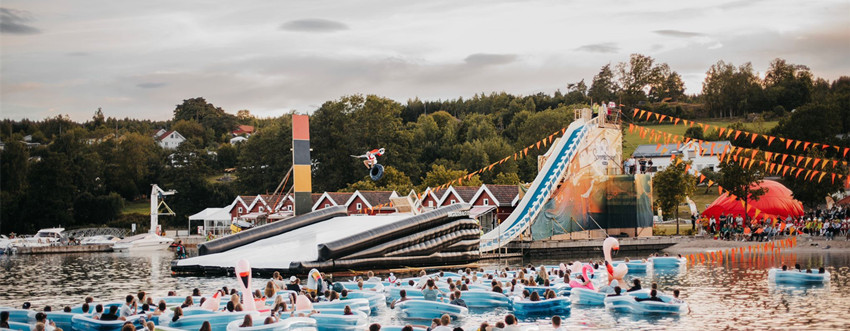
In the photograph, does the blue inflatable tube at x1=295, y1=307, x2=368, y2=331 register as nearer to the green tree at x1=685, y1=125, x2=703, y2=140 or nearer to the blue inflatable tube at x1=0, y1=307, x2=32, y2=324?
the blue inflatable tube at x1=0, y1=307, x2=32, y2=324

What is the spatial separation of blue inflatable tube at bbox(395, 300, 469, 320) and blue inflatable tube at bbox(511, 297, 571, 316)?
175 cm

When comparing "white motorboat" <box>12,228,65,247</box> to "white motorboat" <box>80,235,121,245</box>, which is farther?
"white motorboat" <box>80,235,121,245</box>

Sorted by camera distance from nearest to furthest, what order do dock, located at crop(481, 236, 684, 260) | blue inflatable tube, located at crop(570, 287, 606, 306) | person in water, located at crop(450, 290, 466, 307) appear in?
person in water, located at crop(450, 290, 466, 307) → blue inflatable tube, located at crop(570, 287, 606, 306) → dock, located at crop(481, 236, 684, 260)

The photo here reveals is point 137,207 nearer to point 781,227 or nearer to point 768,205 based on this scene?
point 768,205

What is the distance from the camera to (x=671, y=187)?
2569 inches

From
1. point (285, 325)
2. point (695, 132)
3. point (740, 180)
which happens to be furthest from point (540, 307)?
point (695, 132)

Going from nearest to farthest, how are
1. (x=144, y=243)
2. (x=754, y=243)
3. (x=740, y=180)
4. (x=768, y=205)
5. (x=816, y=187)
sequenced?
→ (x=754, y=243), (x=740, y=180), (x=816, y=187), (x=768, y=205), (x=144, y=243)

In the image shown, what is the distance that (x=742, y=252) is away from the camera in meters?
50.4

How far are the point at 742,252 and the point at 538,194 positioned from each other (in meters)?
13.1

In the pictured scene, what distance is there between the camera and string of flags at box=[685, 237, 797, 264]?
47.1 meters

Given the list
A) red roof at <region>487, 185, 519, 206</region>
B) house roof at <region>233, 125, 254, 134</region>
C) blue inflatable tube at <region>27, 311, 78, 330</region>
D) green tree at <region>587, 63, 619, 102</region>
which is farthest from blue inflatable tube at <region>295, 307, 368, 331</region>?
house roof at <region>233, 125, 254, 134</region>

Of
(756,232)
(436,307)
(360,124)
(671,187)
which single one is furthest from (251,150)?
(436,307)

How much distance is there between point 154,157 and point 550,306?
103 metres

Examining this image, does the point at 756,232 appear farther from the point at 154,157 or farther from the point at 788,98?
the point at 154,157
